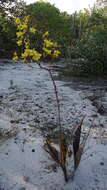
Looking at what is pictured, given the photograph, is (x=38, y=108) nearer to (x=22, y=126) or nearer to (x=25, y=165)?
(x=22, y=126)

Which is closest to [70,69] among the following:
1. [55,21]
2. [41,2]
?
[55,21]

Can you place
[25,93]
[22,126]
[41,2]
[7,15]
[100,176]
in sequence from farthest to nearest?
1. [41,2]
2. [7,15]
3. [25,93]
4. [22,126]
5. [100,176]

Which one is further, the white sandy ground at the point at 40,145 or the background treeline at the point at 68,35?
the background treeline at the point at 68,35

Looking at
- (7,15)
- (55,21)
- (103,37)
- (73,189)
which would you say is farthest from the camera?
(55,21)

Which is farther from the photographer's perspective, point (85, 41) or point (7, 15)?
point (7, 15)

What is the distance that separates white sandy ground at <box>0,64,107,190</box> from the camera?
73.2 inches

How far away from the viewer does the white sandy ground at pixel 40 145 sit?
6.10ft

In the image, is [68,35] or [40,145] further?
[68,35]

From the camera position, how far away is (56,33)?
43.8 feet

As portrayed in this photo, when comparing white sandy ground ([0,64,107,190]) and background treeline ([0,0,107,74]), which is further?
background treeline ([0,0,107,74])

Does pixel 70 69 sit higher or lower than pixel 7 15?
lower

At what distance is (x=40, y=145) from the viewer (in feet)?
7.82

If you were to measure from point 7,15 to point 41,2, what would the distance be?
9.72 meters

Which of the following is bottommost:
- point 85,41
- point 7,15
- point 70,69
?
point 70,69
